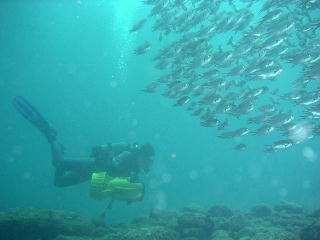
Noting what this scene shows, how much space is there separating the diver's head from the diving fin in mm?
6844

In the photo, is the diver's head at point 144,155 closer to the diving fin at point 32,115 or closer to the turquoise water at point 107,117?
the diving fin at point 32,115

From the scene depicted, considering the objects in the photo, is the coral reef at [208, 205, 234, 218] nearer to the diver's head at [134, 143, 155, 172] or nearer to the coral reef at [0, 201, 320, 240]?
the coral reef at [0, 201, 320, 240]

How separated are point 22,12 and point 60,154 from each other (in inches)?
1492

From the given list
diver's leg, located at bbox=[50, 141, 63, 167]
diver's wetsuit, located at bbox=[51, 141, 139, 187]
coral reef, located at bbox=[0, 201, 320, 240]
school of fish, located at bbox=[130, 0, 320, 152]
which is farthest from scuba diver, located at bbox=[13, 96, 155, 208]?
school of fish, located at bbox=[130, 0, 320, 152]

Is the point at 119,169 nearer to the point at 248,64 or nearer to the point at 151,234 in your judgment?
the point at 151,234

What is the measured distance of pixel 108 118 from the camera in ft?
303

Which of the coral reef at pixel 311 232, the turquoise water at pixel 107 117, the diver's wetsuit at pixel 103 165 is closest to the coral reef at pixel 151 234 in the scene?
the diver's wetsuit at pixel 103 165

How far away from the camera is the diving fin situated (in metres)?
15.2

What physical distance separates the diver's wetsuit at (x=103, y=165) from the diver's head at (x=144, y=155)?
0.56 ft

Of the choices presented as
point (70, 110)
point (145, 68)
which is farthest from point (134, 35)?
point (70, 110)

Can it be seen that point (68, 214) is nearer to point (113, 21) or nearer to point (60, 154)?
point (60, 154)

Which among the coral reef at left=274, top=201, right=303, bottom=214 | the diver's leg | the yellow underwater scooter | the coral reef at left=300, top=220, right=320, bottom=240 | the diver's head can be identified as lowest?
the coral reef at left=300, top=220, right=320, bottom=240

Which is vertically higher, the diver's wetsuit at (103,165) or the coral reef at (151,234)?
the diver's wetsuit at (103,165)

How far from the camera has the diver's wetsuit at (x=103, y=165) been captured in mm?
10434
